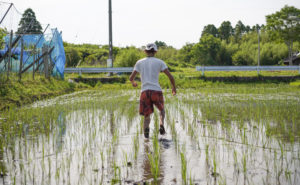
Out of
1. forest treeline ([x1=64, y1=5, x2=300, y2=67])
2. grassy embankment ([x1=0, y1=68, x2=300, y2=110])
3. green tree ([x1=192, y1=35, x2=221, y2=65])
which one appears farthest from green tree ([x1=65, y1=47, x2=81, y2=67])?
green tree ([x1=192, y1=35, x2=221, y2=65])

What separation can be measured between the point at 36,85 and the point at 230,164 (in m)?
9.33

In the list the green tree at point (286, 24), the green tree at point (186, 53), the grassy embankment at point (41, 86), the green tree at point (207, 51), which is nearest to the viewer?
the grassy embankment at point (41, 86)

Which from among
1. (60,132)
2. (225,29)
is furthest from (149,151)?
(225,29)

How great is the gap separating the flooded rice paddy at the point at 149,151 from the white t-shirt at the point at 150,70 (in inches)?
26.6

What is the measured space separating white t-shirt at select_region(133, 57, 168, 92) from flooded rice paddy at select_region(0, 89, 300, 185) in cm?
68

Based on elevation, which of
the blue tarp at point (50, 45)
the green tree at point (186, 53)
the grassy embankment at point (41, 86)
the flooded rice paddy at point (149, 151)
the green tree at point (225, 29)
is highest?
the green tree at point (225, 29)

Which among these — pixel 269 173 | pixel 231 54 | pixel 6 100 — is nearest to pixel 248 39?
Result: pixel 231 54

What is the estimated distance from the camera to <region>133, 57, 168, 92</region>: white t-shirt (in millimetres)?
4805

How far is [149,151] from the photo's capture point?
3.93 metres

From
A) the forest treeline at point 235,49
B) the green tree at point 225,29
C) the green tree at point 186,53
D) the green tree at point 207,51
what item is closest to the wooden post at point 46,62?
the forest treeline at point 235,49

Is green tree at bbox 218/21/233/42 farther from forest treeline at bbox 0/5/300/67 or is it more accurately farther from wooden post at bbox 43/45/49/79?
wooden post at bbox 43/45/49/79

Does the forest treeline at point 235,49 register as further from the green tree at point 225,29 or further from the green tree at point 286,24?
the green tree at point 225,29

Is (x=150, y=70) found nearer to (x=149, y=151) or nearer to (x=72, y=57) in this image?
(x=149, y=151)

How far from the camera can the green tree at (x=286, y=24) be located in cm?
3647
